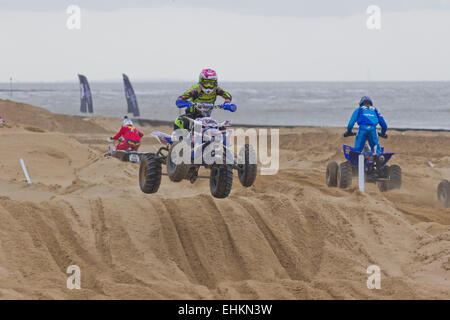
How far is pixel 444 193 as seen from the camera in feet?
59.6

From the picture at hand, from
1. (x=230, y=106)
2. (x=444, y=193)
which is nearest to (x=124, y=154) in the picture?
(x=230, y=106)

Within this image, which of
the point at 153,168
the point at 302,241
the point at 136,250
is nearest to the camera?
the point at 153,168

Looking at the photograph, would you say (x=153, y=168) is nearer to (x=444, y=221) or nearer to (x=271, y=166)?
(x=444, y=221)

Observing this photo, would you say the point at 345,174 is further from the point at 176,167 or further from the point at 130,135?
the point at 176,167

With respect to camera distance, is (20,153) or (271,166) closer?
(20,153)

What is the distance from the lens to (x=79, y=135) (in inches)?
1586

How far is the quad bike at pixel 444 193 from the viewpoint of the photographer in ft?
59.3

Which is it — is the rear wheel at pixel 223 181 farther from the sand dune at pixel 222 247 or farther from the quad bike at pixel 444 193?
the quad bike at pixel 444 193

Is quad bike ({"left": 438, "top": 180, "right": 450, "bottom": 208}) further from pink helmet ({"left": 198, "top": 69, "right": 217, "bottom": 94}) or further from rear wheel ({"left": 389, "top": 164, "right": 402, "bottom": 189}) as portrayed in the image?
pink helmet ({"left": 198, "top": 69, "right": 217, "bottom": 94})

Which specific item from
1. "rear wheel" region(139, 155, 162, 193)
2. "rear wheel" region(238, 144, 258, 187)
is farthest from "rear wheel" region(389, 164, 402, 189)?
"rear wheel" region(139, 155, 162, 193)

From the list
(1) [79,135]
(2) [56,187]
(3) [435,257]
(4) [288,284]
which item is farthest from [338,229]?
(1) [79,135]

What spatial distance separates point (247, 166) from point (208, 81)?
1.59 m

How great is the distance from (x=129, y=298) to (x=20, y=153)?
1534 centimetres

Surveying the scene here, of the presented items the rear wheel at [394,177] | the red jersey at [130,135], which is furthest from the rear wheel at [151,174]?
the rear wheel at [394,177]
